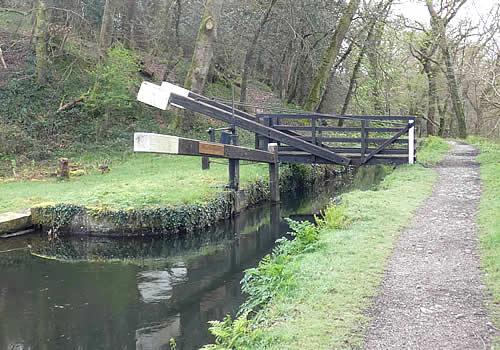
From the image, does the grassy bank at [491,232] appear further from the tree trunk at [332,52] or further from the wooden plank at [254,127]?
the tree trunk at [332,52]

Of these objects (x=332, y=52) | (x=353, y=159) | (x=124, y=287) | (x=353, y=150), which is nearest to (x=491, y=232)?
(x=124, y=287)

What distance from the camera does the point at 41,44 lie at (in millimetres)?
21516

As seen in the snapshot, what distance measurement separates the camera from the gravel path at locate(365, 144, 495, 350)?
15.0ft

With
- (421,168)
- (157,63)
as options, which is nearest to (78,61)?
(157,63)

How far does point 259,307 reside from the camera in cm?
668

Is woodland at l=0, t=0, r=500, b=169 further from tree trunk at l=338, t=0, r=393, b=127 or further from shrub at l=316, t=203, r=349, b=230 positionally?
shrub at l=316, t=203, r=349, b=230

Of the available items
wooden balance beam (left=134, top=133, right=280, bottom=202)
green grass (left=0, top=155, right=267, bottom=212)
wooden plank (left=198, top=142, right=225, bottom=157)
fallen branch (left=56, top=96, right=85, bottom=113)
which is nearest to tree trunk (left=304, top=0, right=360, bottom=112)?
green grass (left=0, top=155, right=267, bottom=212)

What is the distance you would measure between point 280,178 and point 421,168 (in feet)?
14.3

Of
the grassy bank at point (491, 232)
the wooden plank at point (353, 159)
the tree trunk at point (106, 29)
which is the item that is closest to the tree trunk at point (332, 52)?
the wooden plank at point (353, 159)

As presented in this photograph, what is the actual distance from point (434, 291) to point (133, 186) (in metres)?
8.99

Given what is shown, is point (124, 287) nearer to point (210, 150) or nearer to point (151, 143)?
point (151, 143)

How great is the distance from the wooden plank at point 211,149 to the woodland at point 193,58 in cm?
480

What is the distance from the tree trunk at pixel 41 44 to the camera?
20.8 metres

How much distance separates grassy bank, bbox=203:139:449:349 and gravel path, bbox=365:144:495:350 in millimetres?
165
